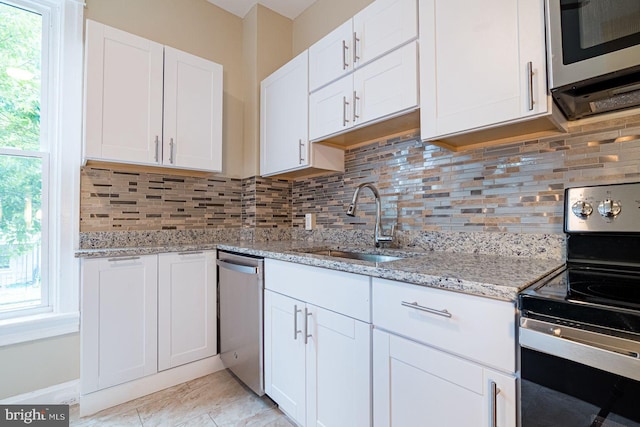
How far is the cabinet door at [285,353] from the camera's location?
1394 mm

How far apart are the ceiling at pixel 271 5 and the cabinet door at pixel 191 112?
0.69m

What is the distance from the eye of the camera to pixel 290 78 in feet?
6.87

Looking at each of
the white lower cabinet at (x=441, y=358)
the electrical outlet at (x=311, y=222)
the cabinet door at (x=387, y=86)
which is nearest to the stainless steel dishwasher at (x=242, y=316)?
the electrical outlet at (x=311, y=222)

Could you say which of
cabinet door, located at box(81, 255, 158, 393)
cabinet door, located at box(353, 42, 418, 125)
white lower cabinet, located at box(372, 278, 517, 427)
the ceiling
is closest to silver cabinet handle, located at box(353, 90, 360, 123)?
cabinet door, located at box(353, 42, 418, 125)

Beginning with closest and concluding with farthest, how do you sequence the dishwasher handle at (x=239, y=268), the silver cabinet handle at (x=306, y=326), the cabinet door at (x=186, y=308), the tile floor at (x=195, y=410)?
the silver cabinet handle at (x=306, y=326), the tile floor at (x=195, y=410), the dishwasher handle at (x=239, y=268), the cabinet door at (x=186, y=308)

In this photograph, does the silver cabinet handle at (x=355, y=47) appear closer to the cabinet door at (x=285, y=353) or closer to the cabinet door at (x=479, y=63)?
the cabinet door at (x=479, y=63)

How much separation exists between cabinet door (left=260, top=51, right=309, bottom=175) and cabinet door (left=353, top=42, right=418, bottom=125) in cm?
47

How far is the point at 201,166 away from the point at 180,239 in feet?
1.90

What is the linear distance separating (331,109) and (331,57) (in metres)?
0.31

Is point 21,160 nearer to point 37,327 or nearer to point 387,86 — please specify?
point 37,327

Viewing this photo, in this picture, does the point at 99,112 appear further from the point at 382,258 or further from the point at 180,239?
the point at 382,258

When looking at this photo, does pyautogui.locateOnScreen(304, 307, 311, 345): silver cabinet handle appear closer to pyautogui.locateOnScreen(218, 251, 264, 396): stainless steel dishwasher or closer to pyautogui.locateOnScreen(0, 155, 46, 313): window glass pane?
pyautogui.locateOnScreen(218, 251, 264, 396): stainless steel dishwasher

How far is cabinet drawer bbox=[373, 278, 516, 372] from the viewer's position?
765 millimetres

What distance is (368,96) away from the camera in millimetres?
1572
